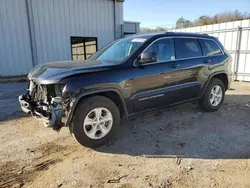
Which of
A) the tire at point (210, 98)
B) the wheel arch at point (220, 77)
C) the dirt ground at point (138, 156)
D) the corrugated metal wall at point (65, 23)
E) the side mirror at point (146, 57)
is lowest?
the dirt ground at point (138, 156)

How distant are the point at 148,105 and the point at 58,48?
911 cm

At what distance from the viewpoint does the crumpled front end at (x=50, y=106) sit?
115 inches

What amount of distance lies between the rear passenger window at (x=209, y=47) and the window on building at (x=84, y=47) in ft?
29.9

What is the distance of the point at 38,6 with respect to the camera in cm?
1049

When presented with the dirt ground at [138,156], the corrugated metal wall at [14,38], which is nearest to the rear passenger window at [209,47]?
the dirt ground at [138,156]

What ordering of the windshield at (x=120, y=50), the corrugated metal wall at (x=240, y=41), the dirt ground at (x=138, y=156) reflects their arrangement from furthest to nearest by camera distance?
1. the corrugated metal wall at (x=240, y=41)
2. the windshield at (x=120, y=50)
3. the dirt ground at (x=138, y=156)

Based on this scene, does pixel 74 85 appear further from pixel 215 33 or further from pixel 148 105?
pixel 215 33

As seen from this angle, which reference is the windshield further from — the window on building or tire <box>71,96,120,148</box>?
the window on building

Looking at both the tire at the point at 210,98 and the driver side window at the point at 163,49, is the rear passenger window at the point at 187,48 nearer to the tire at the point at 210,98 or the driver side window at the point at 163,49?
the driver side window at the point at 163,49

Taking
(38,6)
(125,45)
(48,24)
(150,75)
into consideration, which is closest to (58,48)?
(48,24)

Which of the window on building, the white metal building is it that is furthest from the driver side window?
the window on building

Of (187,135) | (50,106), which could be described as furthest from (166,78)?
(50,106)

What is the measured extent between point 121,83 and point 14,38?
899 centimetres

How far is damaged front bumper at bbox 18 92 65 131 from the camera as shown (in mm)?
2914
